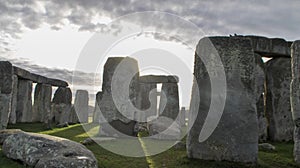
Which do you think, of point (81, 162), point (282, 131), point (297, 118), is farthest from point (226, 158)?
point (282, 131)

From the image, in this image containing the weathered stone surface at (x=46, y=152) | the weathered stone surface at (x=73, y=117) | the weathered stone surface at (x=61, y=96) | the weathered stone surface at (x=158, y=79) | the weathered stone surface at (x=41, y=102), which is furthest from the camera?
the weathered stone surface at (x=158, y=79)

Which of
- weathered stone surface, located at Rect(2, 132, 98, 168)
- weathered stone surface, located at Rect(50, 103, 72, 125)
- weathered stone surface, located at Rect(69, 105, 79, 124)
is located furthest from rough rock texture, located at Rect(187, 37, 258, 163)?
weathered stone surface, located at Rect(69, 105, 79, 124)

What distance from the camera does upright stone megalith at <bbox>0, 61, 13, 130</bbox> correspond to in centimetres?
984

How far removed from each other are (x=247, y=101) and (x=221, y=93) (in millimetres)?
559

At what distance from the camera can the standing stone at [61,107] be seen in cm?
1639

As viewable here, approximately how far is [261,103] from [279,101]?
832 millimetres

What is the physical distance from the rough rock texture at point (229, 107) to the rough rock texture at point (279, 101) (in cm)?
535

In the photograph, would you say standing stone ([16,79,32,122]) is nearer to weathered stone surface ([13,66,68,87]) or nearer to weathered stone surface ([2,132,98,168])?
weathered stone surface ([13,66,68,87])

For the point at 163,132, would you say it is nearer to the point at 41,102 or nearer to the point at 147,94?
the point at 41,102

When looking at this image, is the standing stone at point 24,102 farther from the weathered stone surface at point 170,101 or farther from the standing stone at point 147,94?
the weathered stone surface at point 170,101

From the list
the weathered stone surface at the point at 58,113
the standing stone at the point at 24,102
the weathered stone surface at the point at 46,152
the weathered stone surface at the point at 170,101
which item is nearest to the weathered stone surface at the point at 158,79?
the weathered stone surface at the point at 170,101

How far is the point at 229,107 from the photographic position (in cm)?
661

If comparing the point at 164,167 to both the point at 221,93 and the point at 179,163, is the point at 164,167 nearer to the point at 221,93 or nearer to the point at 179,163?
the point at 179,163

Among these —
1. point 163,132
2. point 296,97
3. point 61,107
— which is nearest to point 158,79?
point 61,107
